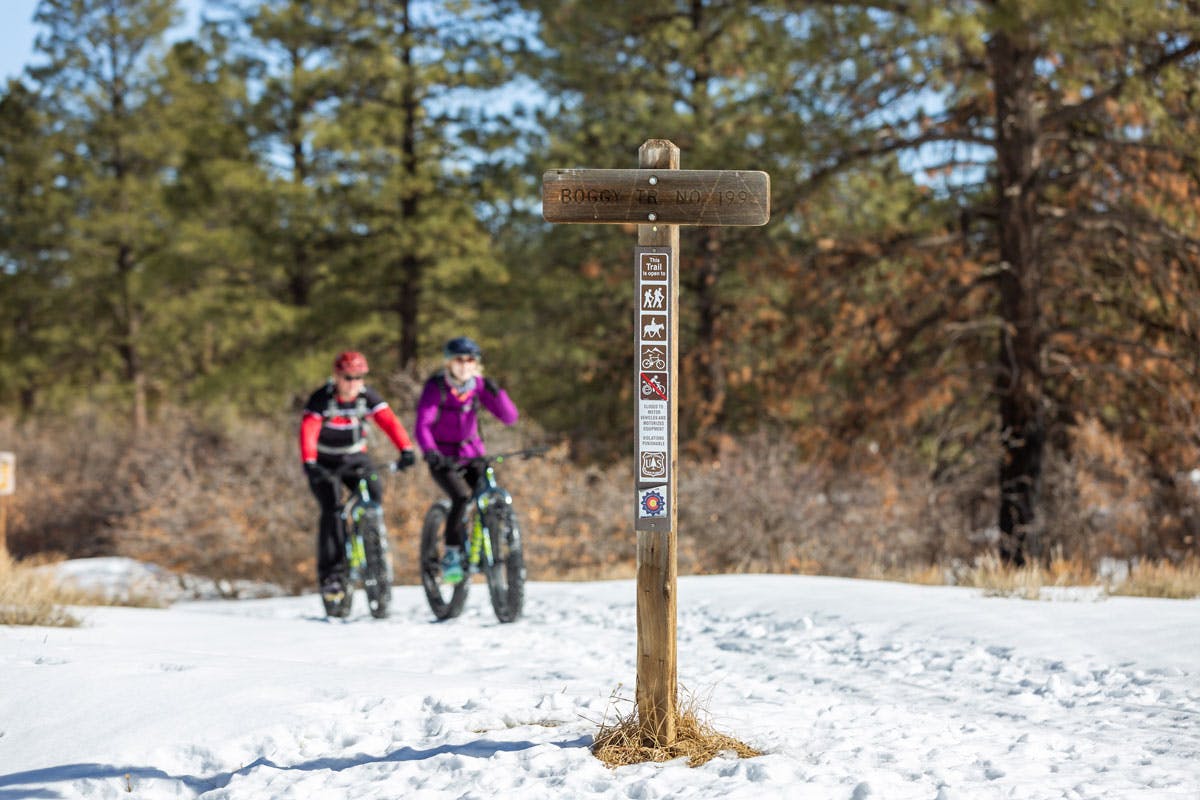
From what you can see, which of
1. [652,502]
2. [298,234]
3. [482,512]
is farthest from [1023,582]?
[298,234]

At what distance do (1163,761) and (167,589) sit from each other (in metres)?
12.4

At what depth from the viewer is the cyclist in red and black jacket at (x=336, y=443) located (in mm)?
9523

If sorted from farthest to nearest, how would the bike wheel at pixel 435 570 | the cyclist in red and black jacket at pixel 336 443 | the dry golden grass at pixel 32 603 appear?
the cyclist in red and black jacket at pixel 336 443 < the bike wheel at pixel 435 570 < the dry golden grass at pixel 32 603

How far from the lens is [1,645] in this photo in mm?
7031

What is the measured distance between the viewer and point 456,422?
923 cm

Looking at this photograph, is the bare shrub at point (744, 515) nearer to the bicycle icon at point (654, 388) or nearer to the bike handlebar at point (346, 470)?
the bike handlebar at point (346, 470)

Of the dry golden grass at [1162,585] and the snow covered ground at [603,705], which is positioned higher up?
the dry golden grass at [1162,585]

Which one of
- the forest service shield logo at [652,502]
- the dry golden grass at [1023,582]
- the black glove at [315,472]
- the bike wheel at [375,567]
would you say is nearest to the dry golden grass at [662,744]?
the forest service shield logo at [652,502]

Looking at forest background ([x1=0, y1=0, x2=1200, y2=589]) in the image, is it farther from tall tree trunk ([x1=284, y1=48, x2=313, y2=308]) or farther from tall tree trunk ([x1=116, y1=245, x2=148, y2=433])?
tall tree trunk ([x1=116, y1=245, x2=148, y2=433])

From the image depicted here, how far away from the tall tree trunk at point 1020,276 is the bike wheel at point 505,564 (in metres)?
6.59

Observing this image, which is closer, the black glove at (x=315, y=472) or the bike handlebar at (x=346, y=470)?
the black glove at (x=315, y=472)

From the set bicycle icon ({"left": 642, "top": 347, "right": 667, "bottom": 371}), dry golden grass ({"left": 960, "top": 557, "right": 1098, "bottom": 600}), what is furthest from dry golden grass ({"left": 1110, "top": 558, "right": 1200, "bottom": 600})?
bicycle icon ({"left": 642, "top": 347, "right": 667, "bottom": 371})

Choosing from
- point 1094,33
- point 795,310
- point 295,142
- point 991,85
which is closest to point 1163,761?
point 1094,33

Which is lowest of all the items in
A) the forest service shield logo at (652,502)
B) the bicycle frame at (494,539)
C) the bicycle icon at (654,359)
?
the bicycle frame at (494,539)
